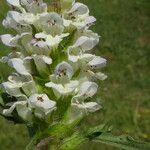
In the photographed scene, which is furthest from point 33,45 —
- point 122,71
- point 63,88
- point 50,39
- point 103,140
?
point 122,71

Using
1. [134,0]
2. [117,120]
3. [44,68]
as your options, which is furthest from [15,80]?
[134,0]

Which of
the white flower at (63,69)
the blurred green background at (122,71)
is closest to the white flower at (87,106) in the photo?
the white flower at (63,69)

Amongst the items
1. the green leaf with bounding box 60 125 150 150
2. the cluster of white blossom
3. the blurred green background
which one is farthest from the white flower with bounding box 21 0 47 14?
the blurred green background

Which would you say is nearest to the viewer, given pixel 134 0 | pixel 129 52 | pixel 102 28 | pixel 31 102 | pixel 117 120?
pixel 31 102

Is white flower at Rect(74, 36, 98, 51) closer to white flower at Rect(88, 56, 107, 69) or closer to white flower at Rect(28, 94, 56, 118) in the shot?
white flower at Rect(88, 56, 107, 69)

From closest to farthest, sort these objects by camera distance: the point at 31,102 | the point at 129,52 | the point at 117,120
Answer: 1. the point at 31,102
2. the point at 117,120
3. the point at 129,52

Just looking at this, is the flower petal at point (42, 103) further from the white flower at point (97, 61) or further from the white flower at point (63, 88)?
the white flower at point (97, 61)

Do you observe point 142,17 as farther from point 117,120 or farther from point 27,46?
point 27,46
